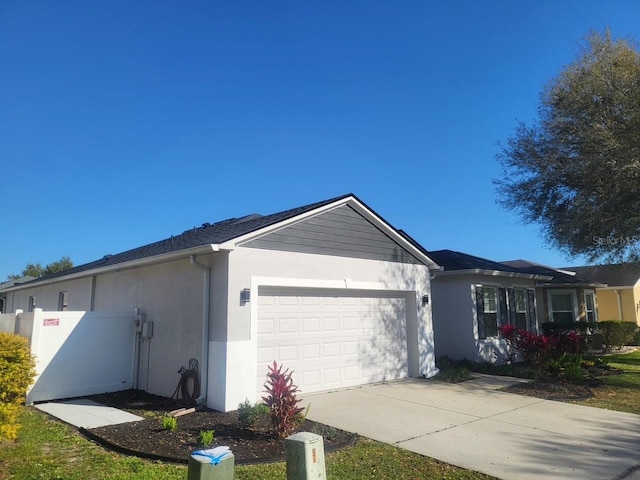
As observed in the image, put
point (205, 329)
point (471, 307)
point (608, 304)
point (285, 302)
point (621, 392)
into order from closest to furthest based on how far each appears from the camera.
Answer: point (205, 329) < point (285, 302) < point (621, 392) < point (471, 307) < point (608, 304)

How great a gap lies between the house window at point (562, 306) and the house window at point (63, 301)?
70.5ft

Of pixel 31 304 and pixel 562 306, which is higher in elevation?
pixel 31 304

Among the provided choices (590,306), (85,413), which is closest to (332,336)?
(85,413)

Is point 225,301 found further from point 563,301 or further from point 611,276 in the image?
point 611,276

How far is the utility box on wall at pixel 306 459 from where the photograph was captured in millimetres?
3400

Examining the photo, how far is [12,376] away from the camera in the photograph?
18.9 feet

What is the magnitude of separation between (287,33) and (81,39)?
17.2 ft

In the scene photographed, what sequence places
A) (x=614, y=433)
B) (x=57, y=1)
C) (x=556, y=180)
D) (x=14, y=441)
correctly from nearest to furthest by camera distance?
(x=14, y=441), (x=614, y=433), (x=57, y=1), (x=556, y=180)

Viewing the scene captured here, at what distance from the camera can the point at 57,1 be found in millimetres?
9672

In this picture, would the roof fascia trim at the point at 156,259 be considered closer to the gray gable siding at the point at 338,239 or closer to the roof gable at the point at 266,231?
the roof gable at the point at 266,231

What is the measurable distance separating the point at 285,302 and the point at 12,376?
5.14 metres

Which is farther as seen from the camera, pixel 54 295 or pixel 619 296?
pixel 619 296

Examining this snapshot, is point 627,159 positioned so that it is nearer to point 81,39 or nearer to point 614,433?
point 614,433

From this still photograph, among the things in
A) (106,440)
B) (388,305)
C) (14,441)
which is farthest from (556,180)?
(14,441)
